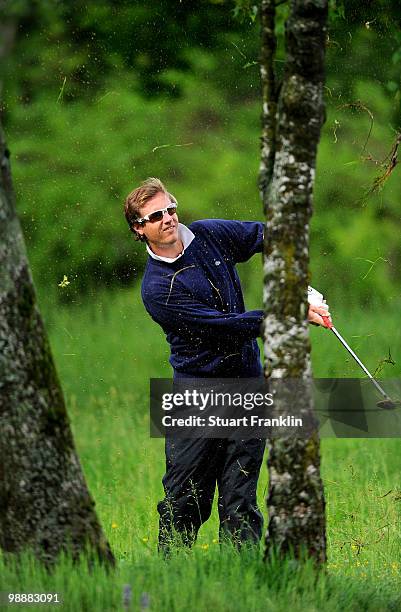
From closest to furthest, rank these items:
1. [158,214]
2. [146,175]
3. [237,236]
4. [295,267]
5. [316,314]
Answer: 1. [295,267]
2. [316,314]
3. [158,214]
4. [237,236]
5. [146,175]

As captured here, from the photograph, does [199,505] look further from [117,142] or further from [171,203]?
[117,142]

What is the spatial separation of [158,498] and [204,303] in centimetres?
225

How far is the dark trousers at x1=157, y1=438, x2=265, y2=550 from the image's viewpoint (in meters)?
4.84

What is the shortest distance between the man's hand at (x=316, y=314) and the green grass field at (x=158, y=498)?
0.93 metres

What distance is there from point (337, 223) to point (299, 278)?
887cm

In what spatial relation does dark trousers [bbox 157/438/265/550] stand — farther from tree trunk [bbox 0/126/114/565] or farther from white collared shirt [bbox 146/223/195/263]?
tree trunk [bbox 0/126/114/565]

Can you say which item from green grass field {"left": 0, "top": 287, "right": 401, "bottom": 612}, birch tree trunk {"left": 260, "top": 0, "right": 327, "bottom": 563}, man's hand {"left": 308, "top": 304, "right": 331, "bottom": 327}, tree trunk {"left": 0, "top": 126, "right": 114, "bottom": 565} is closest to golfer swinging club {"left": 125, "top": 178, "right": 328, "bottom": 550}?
man's hand {"left": 308, "top": 304, "right": 331, "bottom": 327}

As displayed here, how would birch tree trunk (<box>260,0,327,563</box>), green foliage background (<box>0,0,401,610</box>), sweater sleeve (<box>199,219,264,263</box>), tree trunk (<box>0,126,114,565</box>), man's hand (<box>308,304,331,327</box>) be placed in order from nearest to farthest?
1. tree trunk (<box>0,126,114,565</box>)
2. birch tree trunk (<box>260,0,327,563</box>)
3. man's hand (<box>308,304,331,327</box>)
4. sweater sleeve (<box>199,219,264,263</box>)
5. green foliage background (<box>0,0,401,610</box>)

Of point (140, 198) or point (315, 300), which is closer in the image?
point (315, 300)

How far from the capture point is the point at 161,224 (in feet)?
15.6

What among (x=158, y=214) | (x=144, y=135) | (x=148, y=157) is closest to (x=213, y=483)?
(x=158, y=214)

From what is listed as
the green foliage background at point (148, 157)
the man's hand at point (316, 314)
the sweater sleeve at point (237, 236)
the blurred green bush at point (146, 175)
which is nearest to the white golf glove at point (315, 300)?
the man's hand at point (316, 314)

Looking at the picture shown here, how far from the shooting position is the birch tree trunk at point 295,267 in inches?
146

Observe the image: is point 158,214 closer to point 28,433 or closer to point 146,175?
point 28,433
